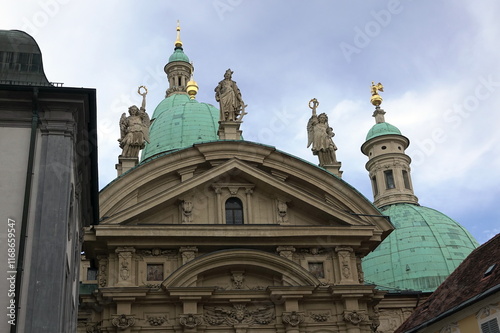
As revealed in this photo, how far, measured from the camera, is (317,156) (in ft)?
108

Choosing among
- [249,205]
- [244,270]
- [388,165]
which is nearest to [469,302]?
[244,270]

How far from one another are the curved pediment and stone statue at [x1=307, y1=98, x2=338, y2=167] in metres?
5.90

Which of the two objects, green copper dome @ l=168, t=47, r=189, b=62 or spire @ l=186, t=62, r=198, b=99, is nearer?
spire @ l=186, t=62, r=198, b=99

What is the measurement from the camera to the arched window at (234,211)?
30172 millimetres

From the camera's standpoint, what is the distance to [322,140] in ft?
107

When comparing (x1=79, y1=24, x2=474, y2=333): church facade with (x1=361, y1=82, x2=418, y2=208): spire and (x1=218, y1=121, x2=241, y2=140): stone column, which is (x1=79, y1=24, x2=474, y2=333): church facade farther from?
(x1=361, y1=82, x2=418, y2=208): spire

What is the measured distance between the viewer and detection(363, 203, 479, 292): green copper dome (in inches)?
1722

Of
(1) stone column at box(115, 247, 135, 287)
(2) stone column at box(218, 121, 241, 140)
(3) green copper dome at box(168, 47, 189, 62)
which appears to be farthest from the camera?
(3) green copper dome at box(168, 47, 189, 62)

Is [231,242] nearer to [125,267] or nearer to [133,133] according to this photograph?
[125,267]

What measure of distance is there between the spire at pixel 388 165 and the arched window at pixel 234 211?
25252mm

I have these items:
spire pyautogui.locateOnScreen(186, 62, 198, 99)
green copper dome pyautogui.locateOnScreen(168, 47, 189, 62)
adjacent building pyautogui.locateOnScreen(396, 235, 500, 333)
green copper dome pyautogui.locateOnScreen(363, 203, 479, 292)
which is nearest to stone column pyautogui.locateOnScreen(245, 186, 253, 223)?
adjacent building pyautogui.locateOnScreen(396, 235, 500, 333)

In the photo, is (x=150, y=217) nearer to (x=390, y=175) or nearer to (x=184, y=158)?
(x=184, y=158)

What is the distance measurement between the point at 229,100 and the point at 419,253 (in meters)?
18.8

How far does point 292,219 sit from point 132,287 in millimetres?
7210
